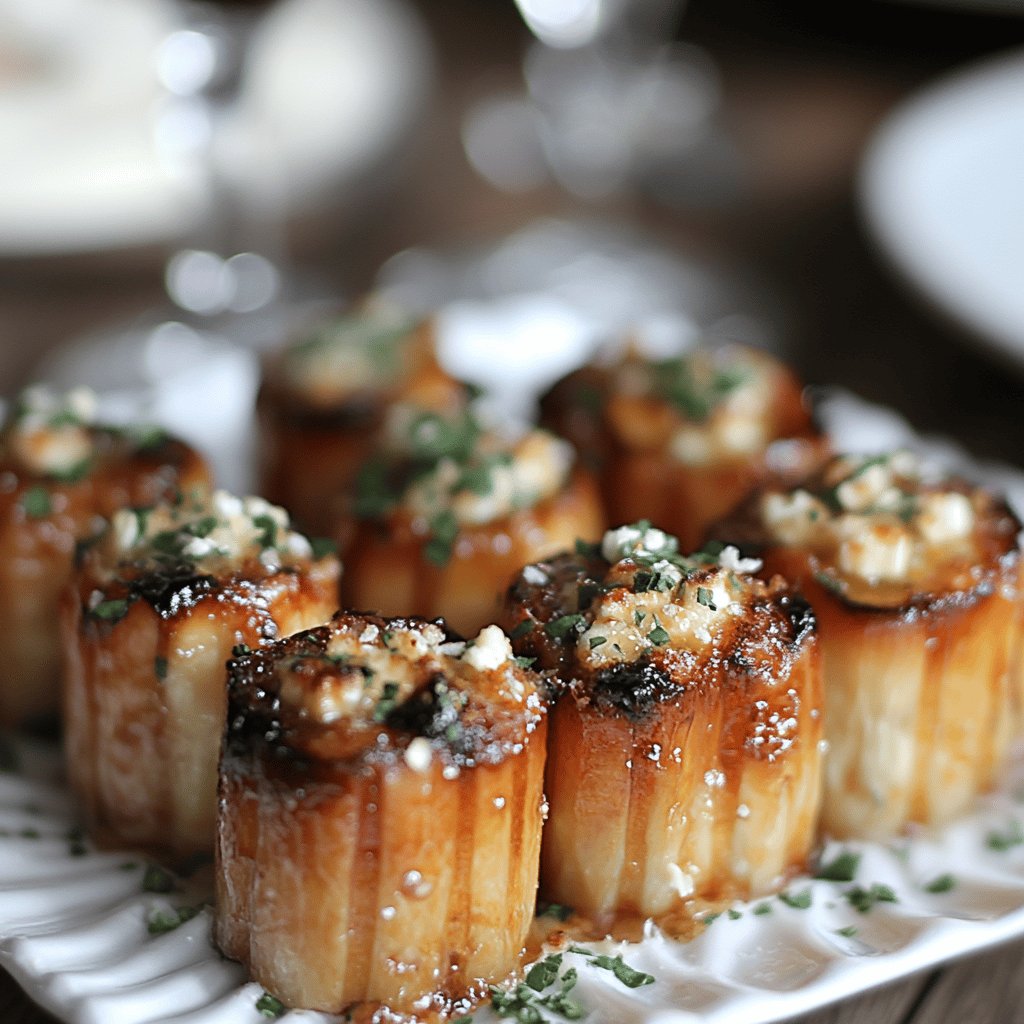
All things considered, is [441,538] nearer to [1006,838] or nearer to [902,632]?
[902,632]

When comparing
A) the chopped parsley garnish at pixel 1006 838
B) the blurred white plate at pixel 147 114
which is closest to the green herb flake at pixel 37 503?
the chopped parsley garnish at pixel 1006 838

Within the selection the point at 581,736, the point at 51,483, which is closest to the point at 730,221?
the point at 51,483

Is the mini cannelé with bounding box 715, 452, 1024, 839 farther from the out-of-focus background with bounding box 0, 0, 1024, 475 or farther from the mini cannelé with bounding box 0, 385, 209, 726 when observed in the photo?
the out-of-focus background with bounding box 0, 0, 1024, 475

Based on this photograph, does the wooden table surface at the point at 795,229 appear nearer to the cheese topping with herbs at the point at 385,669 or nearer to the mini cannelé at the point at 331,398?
the cheese topping with herbs at the point at 385,669

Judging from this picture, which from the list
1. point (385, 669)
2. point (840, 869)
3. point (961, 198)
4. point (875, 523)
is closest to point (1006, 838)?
point (840, 869)

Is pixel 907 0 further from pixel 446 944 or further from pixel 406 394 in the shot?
pixel 446 944
